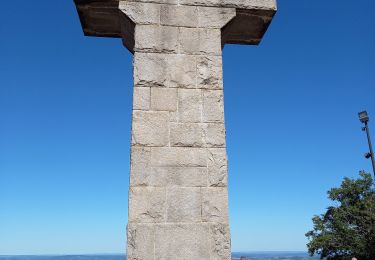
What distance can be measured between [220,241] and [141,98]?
1911mm

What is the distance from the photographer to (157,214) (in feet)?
12.8

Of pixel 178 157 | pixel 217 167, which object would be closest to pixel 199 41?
pixel 178 157

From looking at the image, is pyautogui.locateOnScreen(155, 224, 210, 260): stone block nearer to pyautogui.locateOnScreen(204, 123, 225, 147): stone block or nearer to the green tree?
pyautogui.locateOnScreen(204, 123, 225, 147): stone block

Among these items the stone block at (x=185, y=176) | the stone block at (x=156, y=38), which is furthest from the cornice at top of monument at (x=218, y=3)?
the stone block at (x=185, y=176)

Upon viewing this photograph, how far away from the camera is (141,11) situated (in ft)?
14.9

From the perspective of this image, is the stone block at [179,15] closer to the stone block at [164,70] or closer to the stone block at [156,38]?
the stone block at [156,38]

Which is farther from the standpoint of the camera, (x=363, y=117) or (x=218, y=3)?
(x=363, y=117)

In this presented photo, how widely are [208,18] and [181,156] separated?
75.6 inches

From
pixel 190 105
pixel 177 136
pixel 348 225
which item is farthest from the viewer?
pixel 348 225

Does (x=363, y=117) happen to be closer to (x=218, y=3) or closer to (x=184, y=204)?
(x=218, y=3)

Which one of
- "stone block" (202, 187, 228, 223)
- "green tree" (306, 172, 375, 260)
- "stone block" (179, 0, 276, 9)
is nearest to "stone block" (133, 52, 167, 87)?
"stone block" (179, 0, 276, 9)

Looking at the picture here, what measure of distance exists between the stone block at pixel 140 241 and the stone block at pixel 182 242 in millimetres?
66

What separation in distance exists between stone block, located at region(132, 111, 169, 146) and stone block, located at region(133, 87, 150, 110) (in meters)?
0.07

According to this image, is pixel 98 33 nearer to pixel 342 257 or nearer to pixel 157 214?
pixel 157 214
